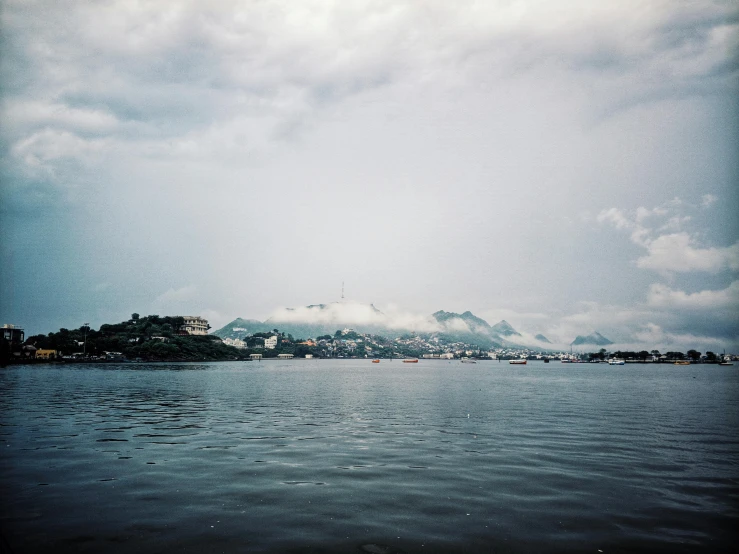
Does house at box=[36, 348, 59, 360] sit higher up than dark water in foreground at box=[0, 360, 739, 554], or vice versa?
dark water in foreground at box=[0, 360, 739, 554]

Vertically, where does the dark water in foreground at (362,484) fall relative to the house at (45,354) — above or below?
above

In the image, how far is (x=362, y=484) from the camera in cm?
2050

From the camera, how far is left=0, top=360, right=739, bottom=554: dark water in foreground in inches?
574

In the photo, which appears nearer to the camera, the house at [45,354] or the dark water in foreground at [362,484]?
the dark water in foreground at [362,484]

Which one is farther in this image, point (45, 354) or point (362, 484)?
point (45, 354)

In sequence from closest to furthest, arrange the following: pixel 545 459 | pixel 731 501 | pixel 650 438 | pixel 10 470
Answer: pixel 731 501
pixel 10 470
pixel 545 459
pixel 650 438

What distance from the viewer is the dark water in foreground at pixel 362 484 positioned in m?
14.6

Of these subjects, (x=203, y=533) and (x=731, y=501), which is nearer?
(x=203, y=533)

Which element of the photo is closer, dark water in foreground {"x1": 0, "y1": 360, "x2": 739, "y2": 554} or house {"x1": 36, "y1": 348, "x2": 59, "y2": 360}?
dark water in foreground {"x1": 0, "y1": 360, "x2": 739, "y2": 554}

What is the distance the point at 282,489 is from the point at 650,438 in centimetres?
2968

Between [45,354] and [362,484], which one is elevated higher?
[362,484]

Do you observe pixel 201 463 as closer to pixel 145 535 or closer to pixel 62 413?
pixel 145 535

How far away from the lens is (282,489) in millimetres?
19594

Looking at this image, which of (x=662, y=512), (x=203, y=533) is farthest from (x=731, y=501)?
(x=203, y=533)
